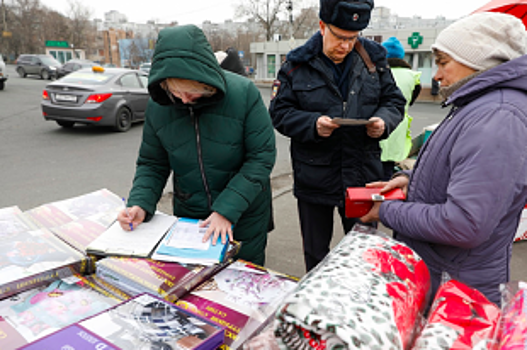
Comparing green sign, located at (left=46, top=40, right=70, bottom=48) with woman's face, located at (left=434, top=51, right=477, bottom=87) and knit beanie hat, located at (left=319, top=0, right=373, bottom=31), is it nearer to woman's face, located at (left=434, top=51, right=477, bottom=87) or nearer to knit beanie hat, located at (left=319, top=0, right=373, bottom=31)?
knit beanie hat, located at (left=319, top=0, right=373, bottom=31)

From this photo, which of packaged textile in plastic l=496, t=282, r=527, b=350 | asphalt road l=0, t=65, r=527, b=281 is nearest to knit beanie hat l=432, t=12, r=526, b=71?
packaged textile in plastic l=496, t=282, r=527, b=350

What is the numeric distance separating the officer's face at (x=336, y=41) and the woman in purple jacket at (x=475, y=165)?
0.72 m

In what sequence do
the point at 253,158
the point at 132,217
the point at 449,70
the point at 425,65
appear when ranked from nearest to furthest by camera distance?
1. the point at 449,70
2. the point at 132,217
3. the point at 253,158
4. the point at 425,65

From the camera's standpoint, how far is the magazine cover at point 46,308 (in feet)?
3.34

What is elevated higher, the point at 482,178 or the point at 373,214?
the point at 482,178

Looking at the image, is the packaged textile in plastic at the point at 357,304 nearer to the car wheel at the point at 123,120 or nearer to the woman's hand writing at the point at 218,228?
the woman's hand writing at the point at 218,228

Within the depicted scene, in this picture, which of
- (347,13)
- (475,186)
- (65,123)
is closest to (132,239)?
(475,186)

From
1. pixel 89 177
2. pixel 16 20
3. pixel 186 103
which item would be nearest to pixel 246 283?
pixel 186 103

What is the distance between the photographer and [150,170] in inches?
70.9

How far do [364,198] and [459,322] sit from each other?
0.60 metres

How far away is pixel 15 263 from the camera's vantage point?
1.31 m

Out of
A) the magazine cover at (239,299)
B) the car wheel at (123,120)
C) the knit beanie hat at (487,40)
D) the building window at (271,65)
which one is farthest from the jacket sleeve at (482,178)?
the building window at (271,65)

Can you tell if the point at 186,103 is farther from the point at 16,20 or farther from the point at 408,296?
the point at 16,20

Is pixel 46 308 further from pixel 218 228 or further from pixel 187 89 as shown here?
pixel 187 89
